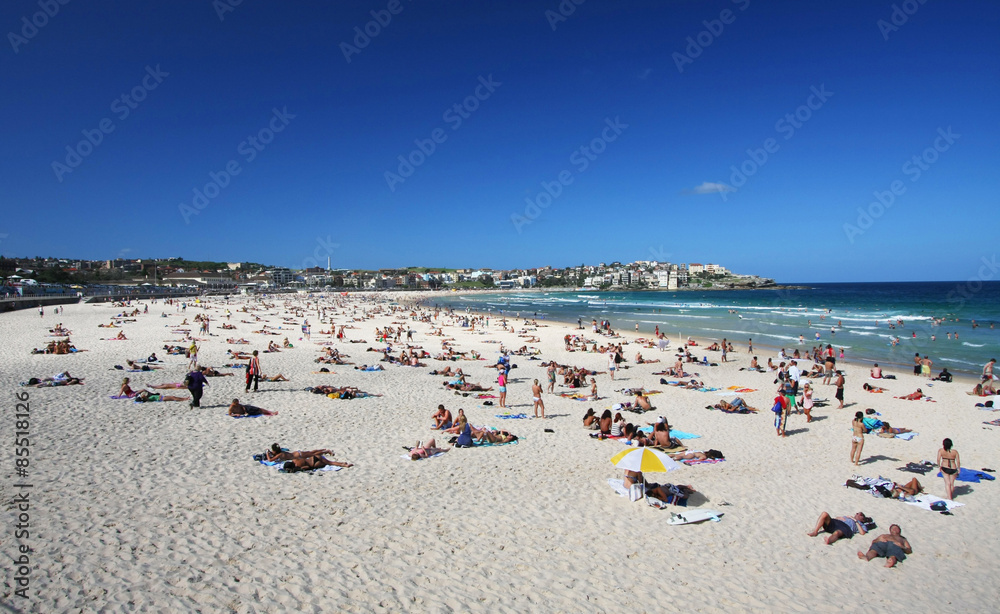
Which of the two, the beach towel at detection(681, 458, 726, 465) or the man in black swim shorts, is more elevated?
the man in black swim shorts

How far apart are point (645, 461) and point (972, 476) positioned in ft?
17.8

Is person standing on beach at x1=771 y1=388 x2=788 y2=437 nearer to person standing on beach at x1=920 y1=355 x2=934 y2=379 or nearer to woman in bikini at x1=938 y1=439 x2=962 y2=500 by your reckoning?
woman in bikini at x1=938 y1=439 x2=962 y2=500

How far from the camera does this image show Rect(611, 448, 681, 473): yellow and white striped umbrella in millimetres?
6863

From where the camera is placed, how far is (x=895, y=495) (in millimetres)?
7172

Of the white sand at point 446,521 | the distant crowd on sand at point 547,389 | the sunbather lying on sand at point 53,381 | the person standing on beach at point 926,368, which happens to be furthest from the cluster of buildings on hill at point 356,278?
the person standing on beach at point 926,368

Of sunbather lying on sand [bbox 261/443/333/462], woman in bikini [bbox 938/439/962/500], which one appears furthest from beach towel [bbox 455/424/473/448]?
woman in bikini [bbox 938/439/962/500]

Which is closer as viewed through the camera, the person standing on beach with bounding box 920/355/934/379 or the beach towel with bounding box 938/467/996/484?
the beach towel with bounding box 938/467/996/484

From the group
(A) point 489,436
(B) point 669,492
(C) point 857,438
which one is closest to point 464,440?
(A) point 489,436

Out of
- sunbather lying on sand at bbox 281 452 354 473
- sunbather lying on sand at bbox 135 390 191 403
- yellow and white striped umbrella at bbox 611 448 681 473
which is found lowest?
sunbather lying on sand at bbox 281 452 354 473

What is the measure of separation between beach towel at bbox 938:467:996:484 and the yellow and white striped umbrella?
4843mm

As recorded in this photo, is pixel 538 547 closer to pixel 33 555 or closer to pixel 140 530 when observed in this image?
pixel 140 530

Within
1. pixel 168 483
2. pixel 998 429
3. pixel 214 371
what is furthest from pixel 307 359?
pixel 998 429

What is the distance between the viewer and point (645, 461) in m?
6.97

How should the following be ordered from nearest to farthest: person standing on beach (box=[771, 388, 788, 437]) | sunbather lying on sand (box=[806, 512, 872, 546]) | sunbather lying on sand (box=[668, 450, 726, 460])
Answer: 1. sunbather lying on sand (box=[806, 512, 872, 546])
2. sunbather lying on sand (box=[668, 450, 726, 460])
3. person standing on beach (box=[771, 388, 788, 437])
